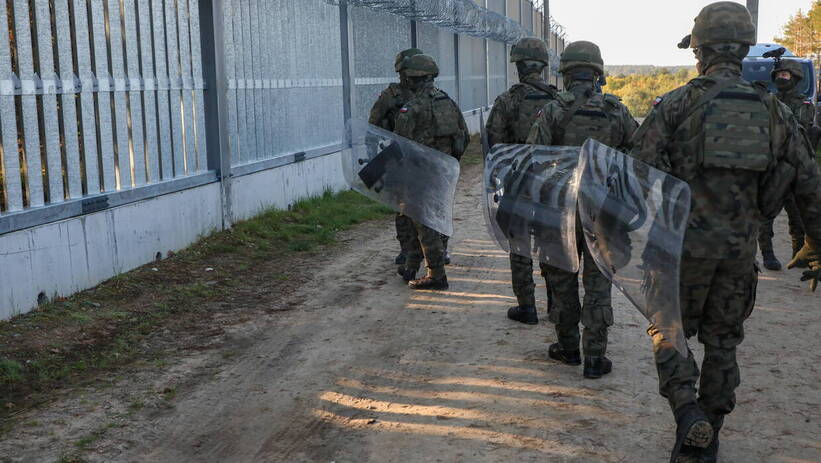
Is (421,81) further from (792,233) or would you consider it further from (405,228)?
(792,233)

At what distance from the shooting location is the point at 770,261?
8211 millimetres

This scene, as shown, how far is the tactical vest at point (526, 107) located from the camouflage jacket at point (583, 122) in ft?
4.31

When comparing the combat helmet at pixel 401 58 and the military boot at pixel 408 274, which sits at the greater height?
the combat helmet at pixel 401 58

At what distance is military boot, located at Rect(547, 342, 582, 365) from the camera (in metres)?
5.39

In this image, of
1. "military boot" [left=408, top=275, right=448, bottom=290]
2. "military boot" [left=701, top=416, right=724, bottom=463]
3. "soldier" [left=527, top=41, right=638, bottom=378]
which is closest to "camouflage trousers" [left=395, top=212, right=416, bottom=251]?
"military boot" [left=408, top=275, right=448, bottom=290]

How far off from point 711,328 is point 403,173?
3499 millimetres

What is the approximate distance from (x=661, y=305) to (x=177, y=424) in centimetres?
239

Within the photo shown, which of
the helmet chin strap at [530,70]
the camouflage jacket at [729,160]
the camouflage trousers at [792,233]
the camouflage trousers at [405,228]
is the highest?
the helmet chin strap at [530,70]

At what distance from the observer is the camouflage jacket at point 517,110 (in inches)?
256

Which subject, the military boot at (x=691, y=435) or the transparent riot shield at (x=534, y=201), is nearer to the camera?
the military boot at (x=691, y=435)

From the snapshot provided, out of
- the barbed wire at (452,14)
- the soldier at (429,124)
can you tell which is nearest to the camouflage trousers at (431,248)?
the soldier at (429,124)

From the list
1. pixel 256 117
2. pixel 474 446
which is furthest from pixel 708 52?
pixel 256 117

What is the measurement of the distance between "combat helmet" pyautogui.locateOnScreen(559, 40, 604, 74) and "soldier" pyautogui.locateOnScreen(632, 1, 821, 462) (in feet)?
4.11

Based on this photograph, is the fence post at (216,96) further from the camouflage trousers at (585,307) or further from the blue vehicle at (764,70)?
the blue vehicle at (764,70)
